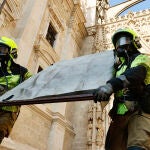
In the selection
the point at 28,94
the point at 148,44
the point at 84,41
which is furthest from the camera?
the point at 84,41

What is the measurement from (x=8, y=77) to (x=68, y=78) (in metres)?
1.11

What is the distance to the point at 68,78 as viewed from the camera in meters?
2.70

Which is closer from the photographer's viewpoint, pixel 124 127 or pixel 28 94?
pixel 124 127

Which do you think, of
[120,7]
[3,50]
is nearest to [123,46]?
[3,50]

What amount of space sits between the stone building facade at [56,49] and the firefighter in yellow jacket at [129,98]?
509 centimetres

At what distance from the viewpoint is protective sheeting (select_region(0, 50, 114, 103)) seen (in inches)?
98.5

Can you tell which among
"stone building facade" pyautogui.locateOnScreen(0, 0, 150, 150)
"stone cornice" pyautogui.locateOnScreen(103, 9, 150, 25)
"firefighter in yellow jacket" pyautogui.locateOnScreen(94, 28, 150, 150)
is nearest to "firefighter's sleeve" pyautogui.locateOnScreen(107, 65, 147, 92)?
"firefighter in yellow jacket" pyautogui.locateOnScreen(94, 28, 150, 150)

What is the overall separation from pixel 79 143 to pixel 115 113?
8598 millimetres

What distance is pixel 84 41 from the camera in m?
15.2

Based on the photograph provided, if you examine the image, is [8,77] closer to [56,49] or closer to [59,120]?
[59,120]

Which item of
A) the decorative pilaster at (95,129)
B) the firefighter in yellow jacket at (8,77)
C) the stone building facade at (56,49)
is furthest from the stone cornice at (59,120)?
the firefighter in yellow jacket at (8,77)

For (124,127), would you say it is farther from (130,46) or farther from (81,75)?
(130,46)

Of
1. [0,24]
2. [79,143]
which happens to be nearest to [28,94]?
[0,24]

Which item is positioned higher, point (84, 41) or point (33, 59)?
point (84, 41)
